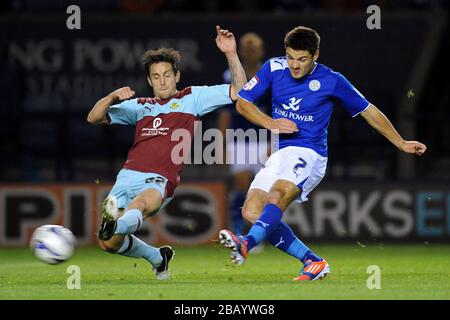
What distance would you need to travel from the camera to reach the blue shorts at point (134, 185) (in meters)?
9.06

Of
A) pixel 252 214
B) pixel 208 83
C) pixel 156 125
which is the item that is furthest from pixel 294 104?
pixel 208 83

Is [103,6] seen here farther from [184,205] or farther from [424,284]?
[424,284]

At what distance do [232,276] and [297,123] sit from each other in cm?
143

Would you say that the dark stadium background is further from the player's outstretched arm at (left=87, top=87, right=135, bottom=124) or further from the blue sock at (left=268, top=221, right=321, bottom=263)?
the blue sock at (left=268, top=221, right=321, bottom=263)

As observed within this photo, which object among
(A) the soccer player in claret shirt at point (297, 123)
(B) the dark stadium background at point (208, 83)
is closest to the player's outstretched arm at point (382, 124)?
(A) the soccer player in claret shirt at point (297, 123)

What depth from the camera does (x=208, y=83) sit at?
50.5 feet

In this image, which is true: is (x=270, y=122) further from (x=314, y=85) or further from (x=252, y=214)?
(x=252, y=214)

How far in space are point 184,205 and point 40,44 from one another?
329cm

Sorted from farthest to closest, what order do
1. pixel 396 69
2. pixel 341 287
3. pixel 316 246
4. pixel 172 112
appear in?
pixel 396 69
pixel 316 246
pixel 172 112
pixel 341 287

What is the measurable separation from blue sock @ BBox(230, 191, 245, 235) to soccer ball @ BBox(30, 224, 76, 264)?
4.06m

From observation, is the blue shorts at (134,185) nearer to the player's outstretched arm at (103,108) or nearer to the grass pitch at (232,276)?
the player's outstretched arm at (103,108)

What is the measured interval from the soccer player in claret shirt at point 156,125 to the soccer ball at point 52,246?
27 cm

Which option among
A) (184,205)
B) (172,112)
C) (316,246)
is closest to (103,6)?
(184,205)

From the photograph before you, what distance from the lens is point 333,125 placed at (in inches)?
558
